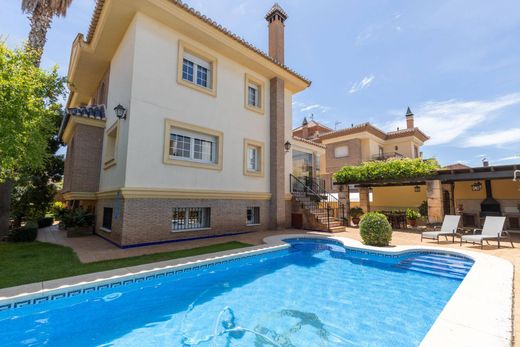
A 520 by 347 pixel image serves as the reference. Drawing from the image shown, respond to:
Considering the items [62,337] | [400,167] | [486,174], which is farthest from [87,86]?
[486,174]

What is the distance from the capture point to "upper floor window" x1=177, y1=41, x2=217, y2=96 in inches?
447

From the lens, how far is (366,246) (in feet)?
33.0

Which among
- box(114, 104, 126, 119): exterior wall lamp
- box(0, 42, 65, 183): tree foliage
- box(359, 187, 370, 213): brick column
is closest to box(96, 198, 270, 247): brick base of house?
box(0, 42, 65, 183): tree foliage

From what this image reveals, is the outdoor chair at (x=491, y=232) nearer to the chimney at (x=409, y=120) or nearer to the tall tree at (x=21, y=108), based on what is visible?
the tall tree at (x=21, y=108)

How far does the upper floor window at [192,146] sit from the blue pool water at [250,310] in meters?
5.48

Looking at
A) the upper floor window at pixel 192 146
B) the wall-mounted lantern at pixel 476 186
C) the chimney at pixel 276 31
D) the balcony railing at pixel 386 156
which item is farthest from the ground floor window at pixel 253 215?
the balcony railing at pixel 386 156

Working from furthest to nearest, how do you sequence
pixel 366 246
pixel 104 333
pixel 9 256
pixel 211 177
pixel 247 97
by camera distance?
pixel 247 97 → pixel 211 177 → pixel 366 246 → pixel 9 256 → pixel 104 333

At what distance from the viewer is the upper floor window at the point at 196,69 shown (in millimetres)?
11344

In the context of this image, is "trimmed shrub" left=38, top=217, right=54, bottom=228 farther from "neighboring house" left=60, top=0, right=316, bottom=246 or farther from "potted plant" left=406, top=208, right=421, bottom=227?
"potted plant" left=406, top=208, right=421, bottom=227

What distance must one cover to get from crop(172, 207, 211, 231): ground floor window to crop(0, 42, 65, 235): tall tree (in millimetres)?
5430

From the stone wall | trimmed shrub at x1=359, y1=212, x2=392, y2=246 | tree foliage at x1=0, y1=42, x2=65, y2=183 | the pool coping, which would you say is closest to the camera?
the pool coping

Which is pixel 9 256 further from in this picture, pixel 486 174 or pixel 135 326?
pixel 486 174

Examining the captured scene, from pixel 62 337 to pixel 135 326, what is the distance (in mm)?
1102

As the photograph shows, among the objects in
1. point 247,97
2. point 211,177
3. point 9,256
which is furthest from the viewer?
point 247,97
